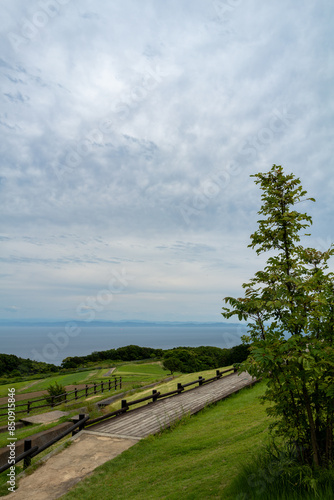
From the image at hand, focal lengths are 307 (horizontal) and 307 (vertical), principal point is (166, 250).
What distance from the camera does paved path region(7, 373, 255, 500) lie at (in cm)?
742

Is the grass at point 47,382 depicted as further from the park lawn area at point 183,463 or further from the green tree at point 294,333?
the green tree at point 294,333

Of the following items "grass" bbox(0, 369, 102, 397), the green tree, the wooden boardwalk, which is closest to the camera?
the green tree

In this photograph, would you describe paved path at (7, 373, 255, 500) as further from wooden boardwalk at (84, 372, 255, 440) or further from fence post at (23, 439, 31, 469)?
fence post at (23, 439, 31, 469)

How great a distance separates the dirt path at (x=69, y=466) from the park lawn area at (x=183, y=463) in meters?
0.38

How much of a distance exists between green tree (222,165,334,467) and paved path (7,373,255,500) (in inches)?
225

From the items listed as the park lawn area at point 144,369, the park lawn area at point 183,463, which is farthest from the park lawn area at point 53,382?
the park lawn area at point 183,463

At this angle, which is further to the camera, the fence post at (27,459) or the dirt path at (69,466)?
the fence post at (27,459)

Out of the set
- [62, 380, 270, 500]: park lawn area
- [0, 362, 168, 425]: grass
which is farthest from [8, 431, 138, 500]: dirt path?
[0, 362, 168, 425]: grass

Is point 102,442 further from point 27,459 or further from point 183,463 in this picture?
point 183,463

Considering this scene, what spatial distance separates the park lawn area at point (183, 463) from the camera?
6.06m

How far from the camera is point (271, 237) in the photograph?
5387 mm

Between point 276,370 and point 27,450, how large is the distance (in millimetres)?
8015

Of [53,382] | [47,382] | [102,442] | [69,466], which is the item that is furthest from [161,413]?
[47,382]

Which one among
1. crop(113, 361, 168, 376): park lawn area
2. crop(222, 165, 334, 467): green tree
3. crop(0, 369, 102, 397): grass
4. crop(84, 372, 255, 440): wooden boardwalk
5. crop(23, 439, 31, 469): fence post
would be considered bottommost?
crop(0, 369, 102, 397): grass
